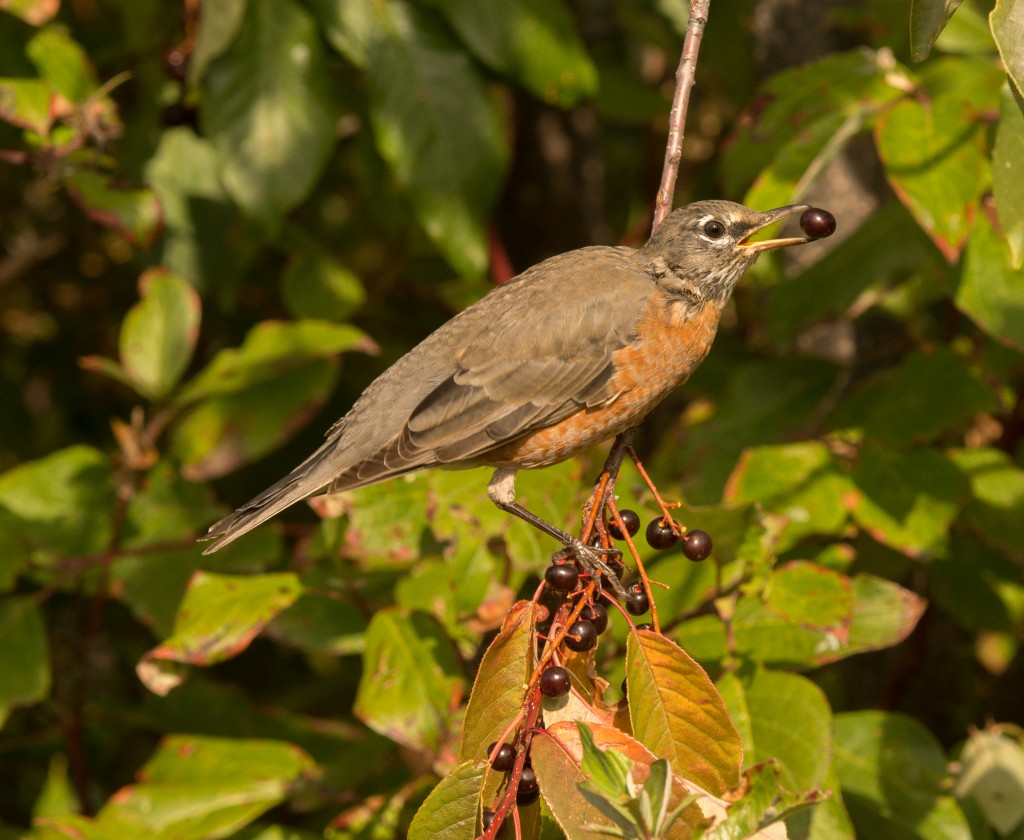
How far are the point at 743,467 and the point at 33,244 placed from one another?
373cm

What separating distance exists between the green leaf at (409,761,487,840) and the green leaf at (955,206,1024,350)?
1984mm

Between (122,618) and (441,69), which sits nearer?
(441,69)

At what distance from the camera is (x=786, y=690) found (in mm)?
2934

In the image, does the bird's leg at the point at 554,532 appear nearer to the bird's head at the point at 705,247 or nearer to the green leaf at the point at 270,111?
the bird's head at the point at 705,247

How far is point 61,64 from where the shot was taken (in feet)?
13.2

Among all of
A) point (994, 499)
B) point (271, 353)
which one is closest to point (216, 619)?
point (271, 353)

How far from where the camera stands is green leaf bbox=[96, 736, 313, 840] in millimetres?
3381

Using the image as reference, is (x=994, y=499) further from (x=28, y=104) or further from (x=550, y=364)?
(x=28, y=104)

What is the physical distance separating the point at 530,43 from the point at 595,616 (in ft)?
7.53

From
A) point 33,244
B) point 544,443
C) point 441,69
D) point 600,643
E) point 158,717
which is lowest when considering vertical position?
point 158,717

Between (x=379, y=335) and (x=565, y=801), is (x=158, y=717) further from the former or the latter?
(x=565, y=801)

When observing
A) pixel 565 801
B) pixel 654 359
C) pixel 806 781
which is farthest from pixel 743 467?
pixel 565 801

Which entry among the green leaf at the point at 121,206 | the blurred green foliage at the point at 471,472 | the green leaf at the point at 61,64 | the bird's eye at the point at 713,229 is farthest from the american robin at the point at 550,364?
the green leaf at the point at 61,64

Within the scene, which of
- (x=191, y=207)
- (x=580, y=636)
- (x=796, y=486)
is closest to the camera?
(x=580, y=636)
